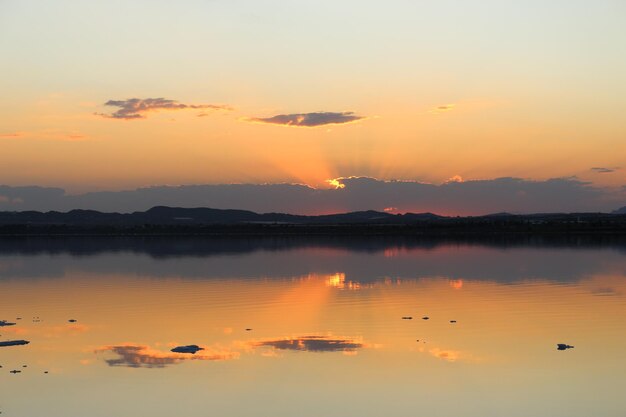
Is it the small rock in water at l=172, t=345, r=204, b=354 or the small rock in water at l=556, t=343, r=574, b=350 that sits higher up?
the small rock in water at l=556, t=343, r=574, b=350

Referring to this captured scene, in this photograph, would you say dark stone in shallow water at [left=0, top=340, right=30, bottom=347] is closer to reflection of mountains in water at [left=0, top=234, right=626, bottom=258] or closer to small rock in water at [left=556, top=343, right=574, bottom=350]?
small rock in water at [left=556, top=343, right=574, bottom=350]

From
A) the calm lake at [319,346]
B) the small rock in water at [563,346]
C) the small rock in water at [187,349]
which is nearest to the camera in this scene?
the calm lake at [319,346]

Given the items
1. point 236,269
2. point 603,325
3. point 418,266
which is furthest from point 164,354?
point 418,266

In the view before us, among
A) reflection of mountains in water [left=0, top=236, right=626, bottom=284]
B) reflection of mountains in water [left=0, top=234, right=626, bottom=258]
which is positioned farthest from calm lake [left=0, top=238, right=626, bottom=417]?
reflection of mountains in water [left=0, top=234, right=626, bottom=258]

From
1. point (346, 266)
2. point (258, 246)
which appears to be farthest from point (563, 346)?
point (258, 246)

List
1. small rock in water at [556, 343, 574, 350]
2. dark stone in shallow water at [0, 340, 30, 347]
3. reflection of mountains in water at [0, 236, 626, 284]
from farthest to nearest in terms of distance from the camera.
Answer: reflection of mountains in water at [0, 236, 626, 284] < dark stone in shallow water at [0, 340, 30, 347] < small rock in water at [556, 343, 574, 350]

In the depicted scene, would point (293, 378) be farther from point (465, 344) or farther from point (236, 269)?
point (236, 269)

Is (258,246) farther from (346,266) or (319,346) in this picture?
(319,346)

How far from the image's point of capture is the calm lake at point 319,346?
36.3 ft

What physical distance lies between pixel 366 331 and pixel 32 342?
6.92 m

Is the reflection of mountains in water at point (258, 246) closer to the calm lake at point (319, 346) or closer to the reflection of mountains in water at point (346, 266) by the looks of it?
the reflection of mountains in water at point (346, 266)

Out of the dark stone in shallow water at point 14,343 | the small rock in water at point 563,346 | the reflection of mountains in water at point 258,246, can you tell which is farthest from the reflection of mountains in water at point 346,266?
the dark stone in shallow water at point 14,343

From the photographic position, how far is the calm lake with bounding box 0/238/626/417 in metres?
11.1

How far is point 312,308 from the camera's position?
65.9ft
